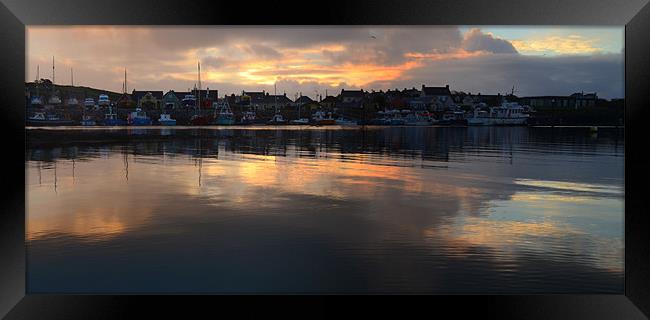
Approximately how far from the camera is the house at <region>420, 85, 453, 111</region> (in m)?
80.4

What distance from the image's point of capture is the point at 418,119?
76688 millimetres

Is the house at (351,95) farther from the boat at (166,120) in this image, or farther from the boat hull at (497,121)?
the boat at (166,120)

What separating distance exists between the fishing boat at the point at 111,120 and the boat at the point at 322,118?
24.8m

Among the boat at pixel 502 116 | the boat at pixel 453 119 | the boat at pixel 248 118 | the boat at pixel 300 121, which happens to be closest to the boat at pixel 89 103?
the boat at pixel 248 118

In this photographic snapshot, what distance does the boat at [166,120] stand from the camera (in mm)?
70938

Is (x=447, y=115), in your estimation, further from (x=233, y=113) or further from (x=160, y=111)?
(x=160, y=111)

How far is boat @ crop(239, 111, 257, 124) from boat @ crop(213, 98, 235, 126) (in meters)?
1.73

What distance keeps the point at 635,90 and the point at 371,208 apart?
23.4 ft

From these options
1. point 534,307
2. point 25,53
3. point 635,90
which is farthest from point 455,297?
point 25,53

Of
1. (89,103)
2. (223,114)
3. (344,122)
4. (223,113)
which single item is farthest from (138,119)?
(344,122)

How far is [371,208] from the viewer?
11078mm

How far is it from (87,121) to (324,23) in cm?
6969

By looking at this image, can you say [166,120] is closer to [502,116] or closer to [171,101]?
[171,101]

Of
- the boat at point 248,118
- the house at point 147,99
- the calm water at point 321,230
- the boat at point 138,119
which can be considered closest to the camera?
the calm water at point 321,230
